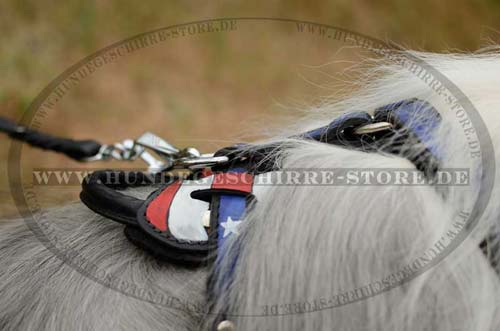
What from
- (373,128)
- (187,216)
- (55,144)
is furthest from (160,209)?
(55,144)

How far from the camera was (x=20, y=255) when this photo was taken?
999 mm

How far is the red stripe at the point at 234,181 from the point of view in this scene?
862 mm

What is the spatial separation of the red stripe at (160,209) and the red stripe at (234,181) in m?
0.08

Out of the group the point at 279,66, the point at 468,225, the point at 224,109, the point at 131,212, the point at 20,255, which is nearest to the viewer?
the point at 468,225

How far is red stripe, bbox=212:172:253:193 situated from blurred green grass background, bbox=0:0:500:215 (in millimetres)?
1906

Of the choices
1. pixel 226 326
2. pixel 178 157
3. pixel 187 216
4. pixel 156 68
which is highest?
pixel 156 68

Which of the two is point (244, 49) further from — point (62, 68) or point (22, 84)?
point (22, 84)

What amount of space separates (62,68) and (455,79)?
8.88 feet

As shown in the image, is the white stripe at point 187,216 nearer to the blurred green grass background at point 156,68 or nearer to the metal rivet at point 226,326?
the metal rivet at point 226,326

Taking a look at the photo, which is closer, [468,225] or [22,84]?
[468,225]

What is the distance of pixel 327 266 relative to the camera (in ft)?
2.59

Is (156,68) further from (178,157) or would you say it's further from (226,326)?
(226,326)

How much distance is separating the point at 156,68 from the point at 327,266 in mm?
2800

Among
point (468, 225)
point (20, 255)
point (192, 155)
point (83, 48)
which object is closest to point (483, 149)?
point (468, 225)
